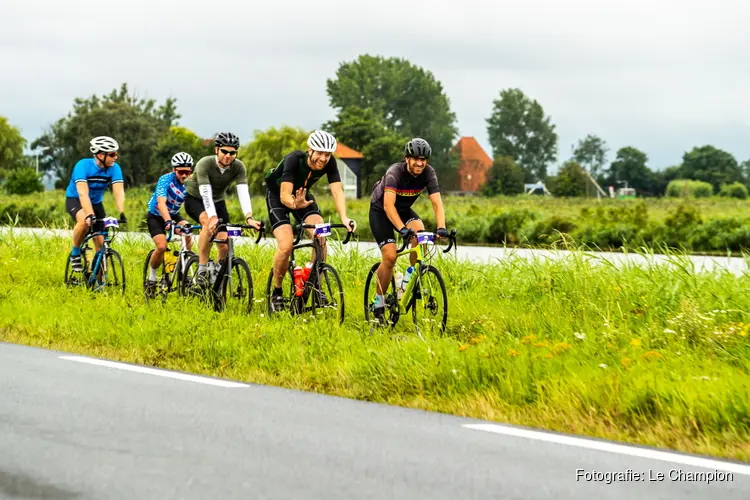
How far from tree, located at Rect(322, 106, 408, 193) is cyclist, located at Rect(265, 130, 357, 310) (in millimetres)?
101379

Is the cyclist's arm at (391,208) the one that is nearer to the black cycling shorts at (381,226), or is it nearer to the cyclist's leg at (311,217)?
the black cycling shorts at (381,226)

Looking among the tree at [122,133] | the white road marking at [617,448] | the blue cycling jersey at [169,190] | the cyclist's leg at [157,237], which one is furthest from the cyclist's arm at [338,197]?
the tree at [122,133]

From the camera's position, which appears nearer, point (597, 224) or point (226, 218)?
point (226, 218)

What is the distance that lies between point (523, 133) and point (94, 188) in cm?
14735

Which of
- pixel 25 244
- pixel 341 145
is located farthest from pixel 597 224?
pixel 341 145

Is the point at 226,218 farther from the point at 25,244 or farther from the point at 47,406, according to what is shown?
the point at 25,244

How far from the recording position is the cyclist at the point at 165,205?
13547mm

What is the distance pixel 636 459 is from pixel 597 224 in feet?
94.2

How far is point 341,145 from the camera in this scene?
122 meters

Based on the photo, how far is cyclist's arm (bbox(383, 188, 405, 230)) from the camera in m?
10.2

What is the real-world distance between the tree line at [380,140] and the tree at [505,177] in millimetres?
123

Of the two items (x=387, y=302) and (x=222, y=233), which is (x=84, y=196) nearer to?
(x=222, y=233)

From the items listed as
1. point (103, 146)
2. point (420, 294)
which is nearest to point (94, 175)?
point (103, 146)

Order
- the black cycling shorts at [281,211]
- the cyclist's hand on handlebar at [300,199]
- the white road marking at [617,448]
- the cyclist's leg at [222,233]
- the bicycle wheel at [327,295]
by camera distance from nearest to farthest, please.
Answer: the white road marking at [617,448] < the bicycle wheel at [327,295] < the cyclist's hand on handlebar at [300,199] < the black cycling shorts at [281,211] < the cyclist's leg at [222,233]
